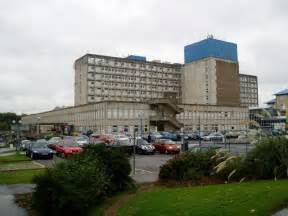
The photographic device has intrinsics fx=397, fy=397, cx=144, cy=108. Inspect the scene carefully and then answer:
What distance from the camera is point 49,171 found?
12.4 m

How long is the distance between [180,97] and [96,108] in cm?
6820

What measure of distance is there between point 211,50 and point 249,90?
52.5 m

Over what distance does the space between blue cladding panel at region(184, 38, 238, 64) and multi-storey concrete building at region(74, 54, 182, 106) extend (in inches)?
358

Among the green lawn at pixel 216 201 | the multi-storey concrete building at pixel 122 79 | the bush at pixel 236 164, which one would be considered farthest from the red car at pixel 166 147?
the multi-storey concrete building at pixel 122 79

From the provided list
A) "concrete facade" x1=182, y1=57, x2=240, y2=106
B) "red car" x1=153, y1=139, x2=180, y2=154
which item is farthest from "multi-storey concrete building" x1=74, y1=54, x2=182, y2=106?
"red car" x1=153, y1=139, x2=180, y2=154

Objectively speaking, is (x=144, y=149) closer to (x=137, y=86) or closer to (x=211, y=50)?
(x=211, y=50)

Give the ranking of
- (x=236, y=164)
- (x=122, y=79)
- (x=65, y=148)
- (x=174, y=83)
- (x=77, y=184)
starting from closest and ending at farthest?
(x=77, y=184), (x=236, y=164), (x=65, y=148), (x=122, y=79), (x=174, y=83)

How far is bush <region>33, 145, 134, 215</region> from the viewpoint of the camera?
11352mm

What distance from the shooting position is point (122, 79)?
464 ft

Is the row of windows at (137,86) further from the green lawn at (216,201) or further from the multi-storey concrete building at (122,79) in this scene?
the green lawn at (216,201)

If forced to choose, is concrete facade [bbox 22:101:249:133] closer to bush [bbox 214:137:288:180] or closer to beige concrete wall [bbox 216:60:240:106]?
beige concrete wall [bbox 216:60:240:106]

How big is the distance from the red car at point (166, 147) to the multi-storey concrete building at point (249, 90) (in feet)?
477

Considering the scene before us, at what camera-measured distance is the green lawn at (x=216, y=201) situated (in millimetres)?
8547

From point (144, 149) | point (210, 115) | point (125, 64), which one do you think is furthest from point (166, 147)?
point (125, 64)
